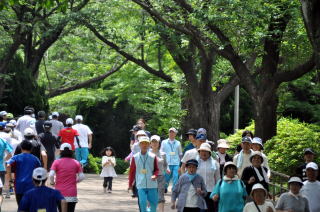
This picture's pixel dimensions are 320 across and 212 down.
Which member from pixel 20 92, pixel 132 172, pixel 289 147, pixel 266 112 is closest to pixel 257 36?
pixel 266 112

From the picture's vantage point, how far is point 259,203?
36.5ft

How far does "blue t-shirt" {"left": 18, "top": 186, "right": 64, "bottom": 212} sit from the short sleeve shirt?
2.86 metres

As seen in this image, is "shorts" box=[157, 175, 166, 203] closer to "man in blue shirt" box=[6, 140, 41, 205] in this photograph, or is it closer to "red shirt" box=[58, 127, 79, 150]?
"man in blue shirt" box=[6, 140, 41, 205]

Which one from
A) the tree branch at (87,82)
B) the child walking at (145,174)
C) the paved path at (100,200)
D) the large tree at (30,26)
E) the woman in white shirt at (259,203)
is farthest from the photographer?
the tree branch at (87,82)

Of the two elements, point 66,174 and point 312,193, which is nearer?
point 312,193

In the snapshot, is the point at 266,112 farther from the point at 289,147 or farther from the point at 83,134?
the point at 83,134

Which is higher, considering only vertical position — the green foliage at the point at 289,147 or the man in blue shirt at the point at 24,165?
the green foliage at the point at 289,147

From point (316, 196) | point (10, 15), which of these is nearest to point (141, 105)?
point (10, 15)

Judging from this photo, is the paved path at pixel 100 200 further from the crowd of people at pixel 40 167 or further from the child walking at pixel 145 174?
the child walking at pixel 145 174

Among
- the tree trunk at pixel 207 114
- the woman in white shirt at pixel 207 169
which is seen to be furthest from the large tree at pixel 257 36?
the woman in white shirt at pixel 207 169

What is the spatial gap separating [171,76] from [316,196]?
19.6 m

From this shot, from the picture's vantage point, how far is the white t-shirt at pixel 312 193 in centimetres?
1224

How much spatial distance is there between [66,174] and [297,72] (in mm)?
9447

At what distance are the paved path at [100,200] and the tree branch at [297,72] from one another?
173 inches
